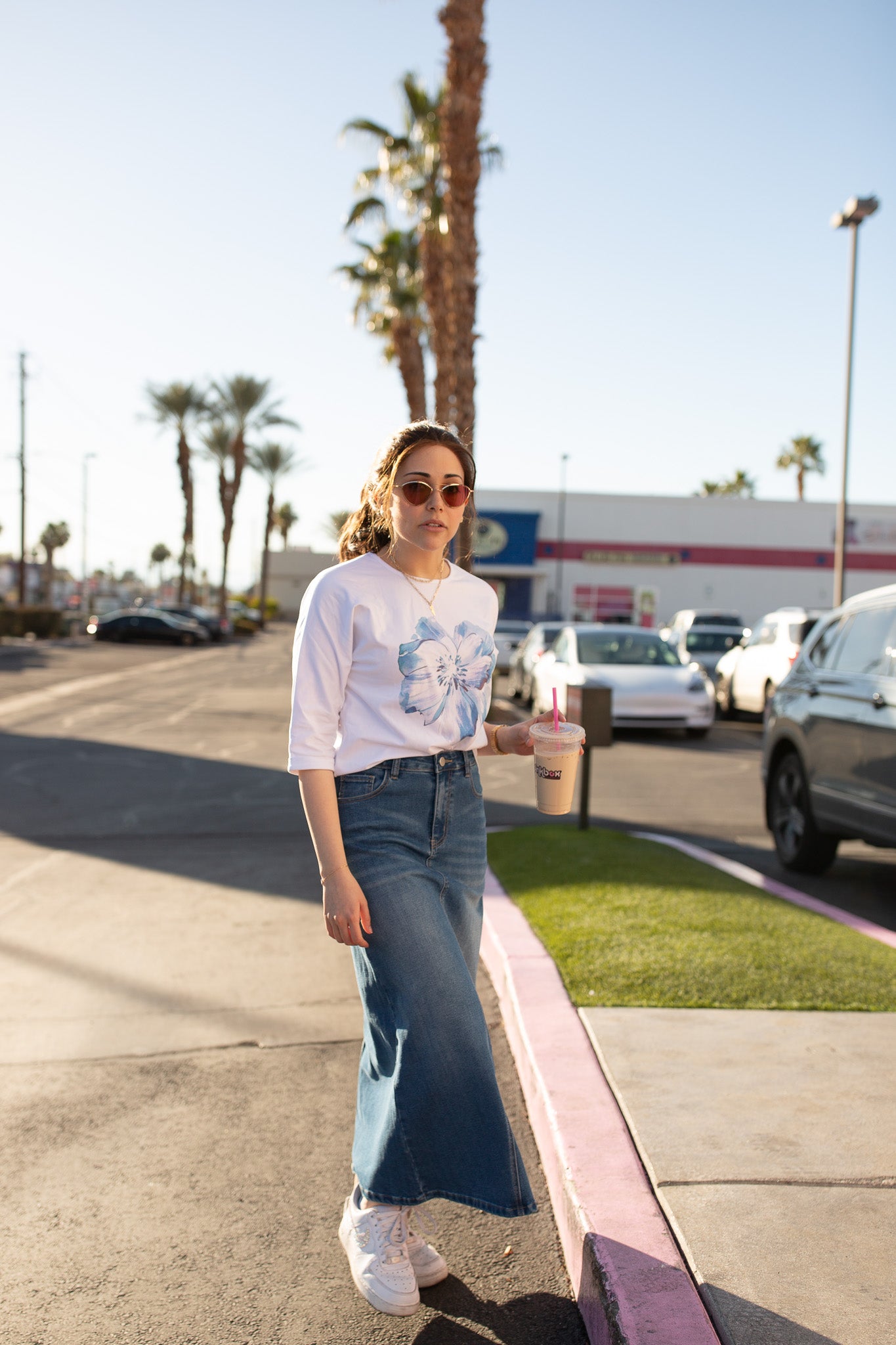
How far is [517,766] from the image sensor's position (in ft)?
40.9

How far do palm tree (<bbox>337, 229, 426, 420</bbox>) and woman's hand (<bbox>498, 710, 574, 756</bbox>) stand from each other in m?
21.0

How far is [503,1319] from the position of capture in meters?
2.57

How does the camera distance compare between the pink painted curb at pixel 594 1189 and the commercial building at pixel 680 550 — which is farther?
the commercial building at pixel 680 550

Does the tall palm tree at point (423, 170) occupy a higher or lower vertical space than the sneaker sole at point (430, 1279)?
higher

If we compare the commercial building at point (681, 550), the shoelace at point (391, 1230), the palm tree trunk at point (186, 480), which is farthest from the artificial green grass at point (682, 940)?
the palm tree trunk at point (186, 480)

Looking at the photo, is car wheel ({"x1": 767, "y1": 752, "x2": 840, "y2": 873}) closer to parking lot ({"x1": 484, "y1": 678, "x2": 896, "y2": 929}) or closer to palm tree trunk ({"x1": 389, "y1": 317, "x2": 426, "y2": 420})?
parking lot ({"x1": 484, "y1": 678, "x2": 896, "y2": 929})

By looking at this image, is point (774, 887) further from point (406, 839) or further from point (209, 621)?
point (209, 621)

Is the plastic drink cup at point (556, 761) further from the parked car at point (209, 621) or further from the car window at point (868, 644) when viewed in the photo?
the parked car at point (209, 621)

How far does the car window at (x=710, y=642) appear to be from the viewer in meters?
21.8

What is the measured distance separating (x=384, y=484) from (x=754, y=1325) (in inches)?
76.7

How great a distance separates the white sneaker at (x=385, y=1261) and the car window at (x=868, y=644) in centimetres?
455

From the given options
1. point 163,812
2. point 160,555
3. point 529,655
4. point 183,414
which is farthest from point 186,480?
point 160,555

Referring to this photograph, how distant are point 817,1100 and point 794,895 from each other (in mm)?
3126

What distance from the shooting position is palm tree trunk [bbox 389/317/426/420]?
23.8 meters
